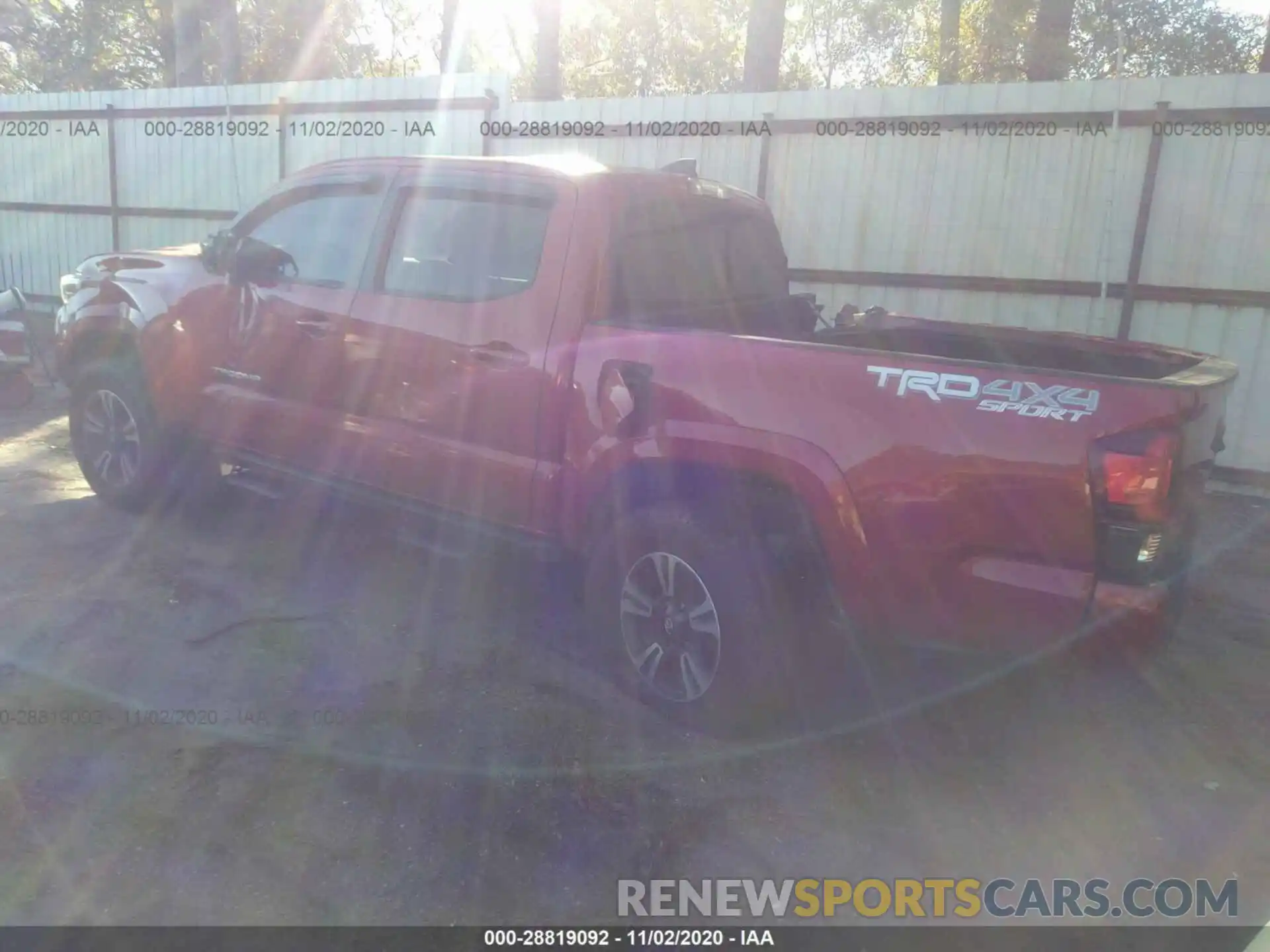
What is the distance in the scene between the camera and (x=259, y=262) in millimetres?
4828

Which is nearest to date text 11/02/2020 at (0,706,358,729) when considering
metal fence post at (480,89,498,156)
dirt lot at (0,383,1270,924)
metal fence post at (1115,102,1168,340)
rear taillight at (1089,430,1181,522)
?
dirt lot at (0,383,1270,924)

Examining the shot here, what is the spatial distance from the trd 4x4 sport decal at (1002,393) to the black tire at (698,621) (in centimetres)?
78

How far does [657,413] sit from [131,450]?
11.3ft

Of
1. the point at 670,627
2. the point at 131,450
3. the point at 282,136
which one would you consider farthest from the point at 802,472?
the point at 282,136

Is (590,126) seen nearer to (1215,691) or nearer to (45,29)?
(1215,691)

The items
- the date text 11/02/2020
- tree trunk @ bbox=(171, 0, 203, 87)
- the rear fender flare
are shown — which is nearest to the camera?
the rear fender flare

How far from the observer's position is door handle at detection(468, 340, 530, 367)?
12.8ft

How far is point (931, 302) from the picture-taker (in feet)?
24.4

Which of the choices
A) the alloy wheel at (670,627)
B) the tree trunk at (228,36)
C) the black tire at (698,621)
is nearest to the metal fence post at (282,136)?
the tree trunk at (228,36)

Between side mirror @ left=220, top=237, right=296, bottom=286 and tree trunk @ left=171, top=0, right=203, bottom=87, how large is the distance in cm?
1265

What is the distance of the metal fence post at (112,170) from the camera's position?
1197 centimetres

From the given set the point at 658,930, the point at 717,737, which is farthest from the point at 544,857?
the point at 717,737

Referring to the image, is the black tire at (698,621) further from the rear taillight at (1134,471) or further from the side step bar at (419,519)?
the rear taillight at (1134,471)

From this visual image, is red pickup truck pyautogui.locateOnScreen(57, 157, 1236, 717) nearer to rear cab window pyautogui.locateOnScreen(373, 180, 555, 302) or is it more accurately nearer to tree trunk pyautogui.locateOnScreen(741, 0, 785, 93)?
rear cab window pyautogui.locateOnScreen(373, 180, 555, 302)
